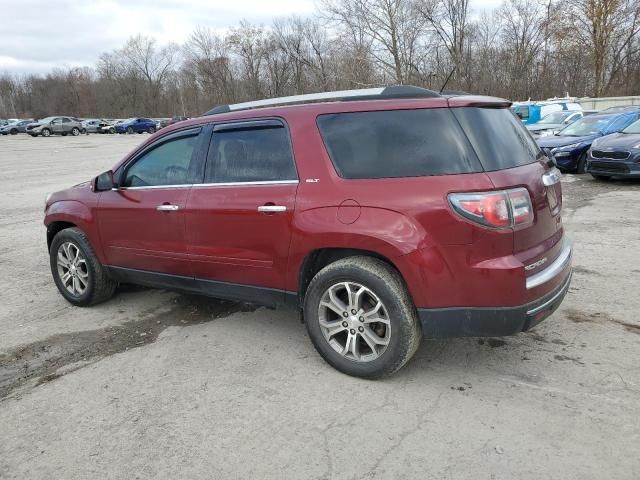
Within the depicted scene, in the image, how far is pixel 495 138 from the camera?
3.18 metres

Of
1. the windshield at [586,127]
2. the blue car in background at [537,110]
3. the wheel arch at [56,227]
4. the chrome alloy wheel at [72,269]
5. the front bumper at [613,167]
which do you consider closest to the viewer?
the chrome alloy wheel at [72,269]

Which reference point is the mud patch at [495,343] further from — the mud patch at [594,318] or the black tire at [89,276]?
the black tire at [89,276]

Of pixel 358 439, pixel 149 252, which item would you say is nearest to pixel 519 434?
pixel 358 439

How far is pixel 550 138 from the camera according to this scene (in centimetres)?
1434

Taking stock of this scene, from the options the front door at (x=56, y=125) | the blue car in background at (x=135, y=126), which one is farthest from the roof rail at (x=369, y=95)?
the blue car in background at (x=135, y=126)

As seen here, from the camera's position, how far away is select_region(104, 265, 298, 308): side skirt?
3705mm

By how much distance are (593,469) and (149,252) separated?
3.54 metres

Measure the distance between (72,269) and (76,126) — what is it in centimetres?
5126

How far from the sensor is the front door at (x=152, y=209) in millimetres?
4145

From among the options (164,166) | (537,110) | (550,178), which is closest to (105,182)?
(164,166)

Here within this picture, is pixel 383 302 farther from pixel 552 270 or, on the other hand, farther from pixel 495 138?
pixel 495 138

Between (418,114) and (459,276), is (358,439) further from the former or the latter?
(418,114)

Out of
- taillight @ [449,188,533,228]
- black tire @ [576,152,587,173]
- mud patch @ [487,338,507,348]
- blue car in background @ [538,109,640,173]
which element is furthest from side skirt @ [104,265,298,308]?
black tire @ [576,152,587,173]

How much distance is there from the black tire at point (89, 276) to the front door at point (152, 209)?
8.5 inches
